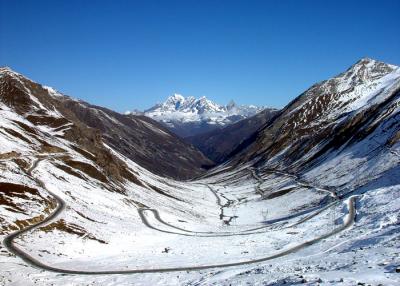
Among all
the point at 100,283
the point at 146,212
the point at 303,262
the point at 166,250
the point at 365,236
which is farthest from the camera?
the point at 146,212

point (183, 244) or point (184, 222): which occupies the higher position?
point (184, 222)

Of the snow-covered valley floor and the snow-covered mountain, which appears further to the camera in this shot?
the snow-covered mountain

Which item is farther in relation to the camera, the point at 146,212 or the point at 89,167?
the point at 89,167

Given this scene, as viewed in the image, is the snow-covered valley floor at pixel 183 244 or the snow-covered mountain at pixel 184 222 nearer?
the snow-covered valley floor at pixel 183 244

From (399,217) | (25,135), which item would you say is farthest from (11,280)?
(25,135)

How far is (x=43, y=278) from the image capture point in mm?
42312

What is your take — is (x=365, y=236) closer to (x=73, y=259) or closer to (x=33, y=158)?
(x=73, y=259)

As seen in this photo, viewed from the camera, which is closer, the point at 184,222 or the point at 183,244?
the point at 183,244

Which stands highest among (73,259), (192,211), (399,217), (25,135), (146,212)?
(25,135)

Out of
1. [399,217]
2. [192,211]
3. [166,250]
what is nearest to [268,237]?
[166,250]

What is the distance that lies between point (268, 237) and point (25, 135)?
81742 millimetres

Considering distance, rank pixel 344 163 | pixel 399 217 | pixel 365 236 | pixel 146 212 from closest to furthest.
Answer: pixel 365 236 < pixel 399 217 < pixel 146 212 < pixel 344 163

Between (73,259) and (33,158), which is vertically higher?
(33,158)

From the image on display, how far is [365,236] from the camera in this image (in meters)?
47.9
